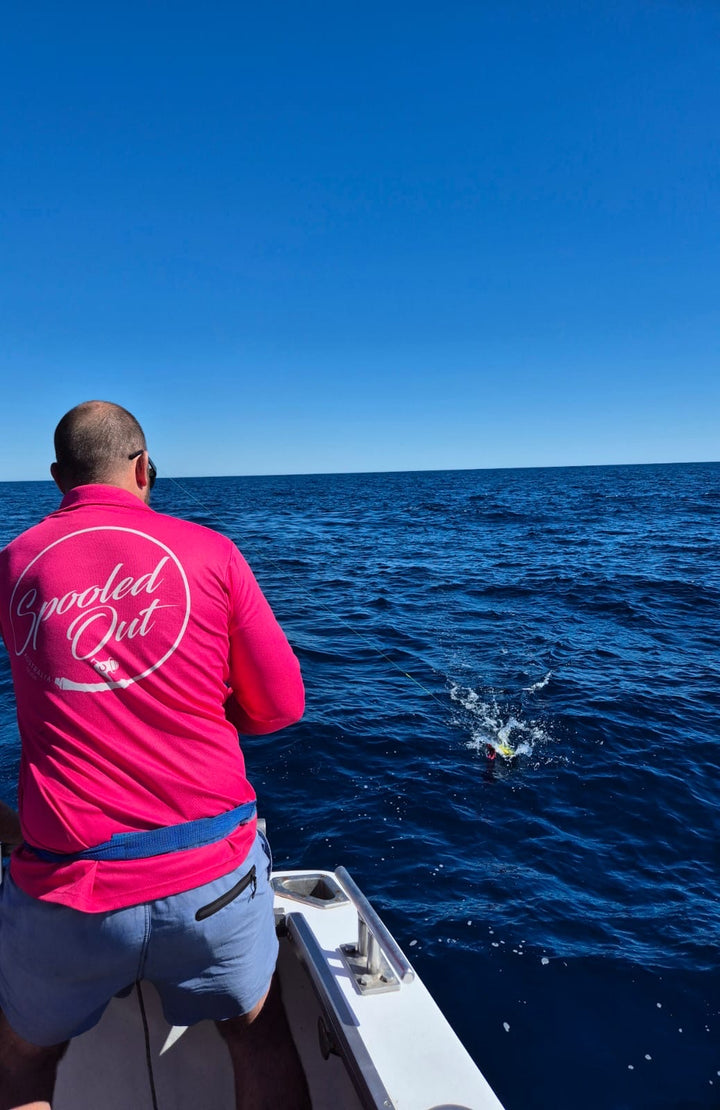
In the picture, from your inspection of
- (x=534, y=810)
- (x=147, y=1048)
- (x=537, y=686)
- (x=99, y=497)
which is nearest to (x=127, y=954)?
(x=99, y=497)

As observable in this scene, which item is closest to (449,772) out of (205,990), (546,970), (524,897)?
(524,897)

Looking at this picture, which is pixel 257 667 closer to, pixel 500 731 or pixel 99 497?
pixel 99 497

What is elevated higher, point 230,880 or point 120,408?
point 120,408

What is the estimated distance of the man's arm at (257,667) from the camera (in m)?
1.88

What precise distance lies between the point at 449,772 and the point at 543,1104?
11.3ft

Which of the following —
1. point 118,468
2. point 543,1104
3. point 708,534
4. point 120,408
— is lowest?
point 543,1104

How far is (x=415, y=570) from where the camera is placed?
1897 cm

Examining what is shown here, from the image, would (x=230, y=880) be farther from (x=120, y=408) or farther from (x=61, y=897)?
(x=120, y=408)

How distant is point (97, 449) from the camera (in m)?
1.97

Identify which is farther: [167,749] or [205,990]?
[205,990]

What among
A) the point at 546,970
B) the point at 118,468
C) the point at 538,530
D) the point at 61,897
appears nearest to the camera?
the point at 61,897

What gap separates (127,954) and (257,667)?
82cm

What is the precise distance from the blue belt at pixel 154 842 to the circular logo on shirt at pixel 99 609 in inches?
A: 15.7

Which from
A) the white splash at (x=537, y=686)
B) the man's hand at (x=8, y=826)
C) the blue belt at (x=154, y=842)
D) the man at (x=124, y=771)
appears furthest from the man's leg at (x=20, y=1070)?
the white splash at (x=537, y=686)
